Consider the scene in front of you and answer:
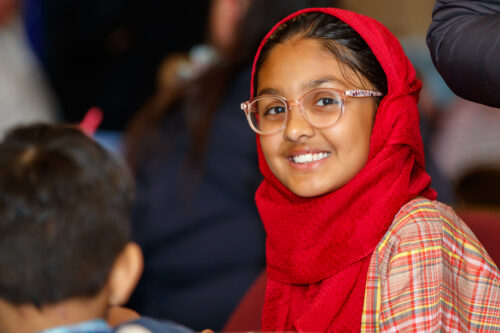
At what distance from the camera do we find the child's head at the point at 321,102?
1.31 metres

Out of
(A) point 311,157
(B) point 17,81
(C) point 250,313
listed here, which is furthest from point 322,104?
(B) point 17,81

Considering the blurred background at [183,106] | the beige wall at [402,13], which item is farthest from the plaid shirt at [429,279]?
the beige wall at [402,13]

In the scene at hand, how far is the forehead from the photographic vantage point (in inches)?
51.7

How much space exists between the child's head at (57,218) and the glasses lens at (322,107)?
0.46 m

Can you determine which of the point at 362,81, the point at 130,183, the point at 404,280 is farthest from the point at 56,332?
the point at 362,81

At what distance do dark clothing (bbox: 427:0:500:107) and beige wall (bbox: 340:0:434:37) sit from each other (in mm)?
3114

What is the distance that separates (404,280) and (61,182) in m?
0.60

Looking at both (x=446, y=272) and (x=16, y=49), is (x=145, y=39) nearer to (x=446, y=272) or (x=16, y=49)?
(x=16, y=49)

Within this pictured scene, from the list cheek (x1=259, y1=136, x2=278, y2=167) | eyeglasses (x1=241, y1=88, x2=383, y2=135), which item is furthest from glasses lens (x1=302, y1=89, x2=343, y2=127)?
cheek (x1=259, y1=136, x2=278, y2=167)

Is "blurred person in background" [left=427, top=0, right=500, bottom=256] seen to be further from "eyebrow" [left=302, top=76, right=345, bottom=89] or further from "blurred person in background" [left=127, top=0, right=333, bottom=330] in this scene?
"blurred person in background" [left=127, top=0, right=333, bottom=330]

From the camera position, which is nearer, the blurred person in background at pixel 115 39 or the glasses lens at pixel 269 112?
the glasses lens at pixel 269 112

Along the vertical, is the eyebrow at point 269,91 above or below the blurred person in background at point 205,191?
above

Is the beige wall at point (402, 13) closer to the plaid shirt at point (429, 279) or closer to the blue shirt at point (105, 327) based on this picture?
the plaid shirt at point (429, 279)

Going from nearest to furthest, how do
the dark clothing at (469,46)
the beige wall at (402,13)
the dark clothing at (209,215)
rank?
the dark clothing at (469,46)
the dark clothing at (209,215)
the beige wall at (402,13)
